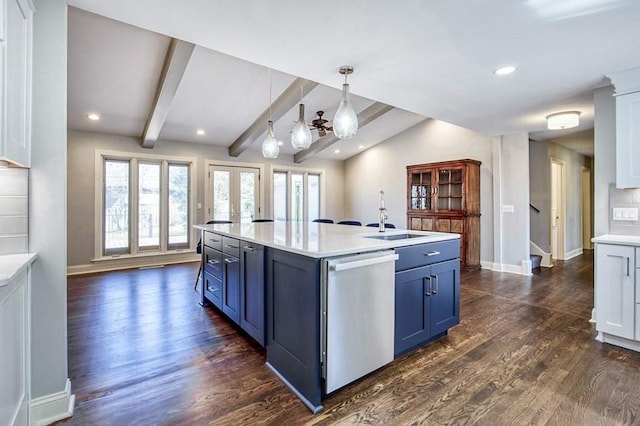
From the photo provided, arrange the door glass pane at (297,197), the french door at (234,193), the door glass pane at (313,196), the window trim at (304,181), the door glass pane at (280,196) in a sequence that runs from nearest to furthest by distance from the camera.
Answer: the french door at (234,193) < the window trim at (304,181) < the door glass pane at (280,196) < the door glass pane at (297,197) < the door glass pane at (313,196)

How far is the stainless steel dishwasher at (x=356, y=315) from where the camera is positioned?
1.73m

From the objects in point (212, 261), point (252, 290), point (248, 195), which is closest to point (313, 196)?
point (248, 195)

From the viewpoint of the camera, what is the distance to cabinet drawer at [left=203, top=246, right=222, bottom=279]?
303 cm

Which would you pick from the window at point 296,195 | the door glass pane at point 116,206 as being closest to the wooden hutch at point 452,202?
the window at point 296,195

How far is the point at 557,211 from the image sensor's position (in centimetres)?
612

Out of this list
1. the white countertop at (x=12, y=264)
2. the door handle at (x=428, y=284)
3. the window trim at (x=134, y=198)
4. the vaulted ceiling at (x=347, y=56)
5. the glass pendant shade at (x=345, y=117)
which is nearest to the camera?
the white countertop at (x=12, y=264)

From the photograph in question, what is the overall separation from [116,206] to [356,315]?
17.8 ft

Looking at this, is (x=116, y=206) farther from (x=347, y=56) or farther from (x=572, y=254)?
(x=572, y=254)

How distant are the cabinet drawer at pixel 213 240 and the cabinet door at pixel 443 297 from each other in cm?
198

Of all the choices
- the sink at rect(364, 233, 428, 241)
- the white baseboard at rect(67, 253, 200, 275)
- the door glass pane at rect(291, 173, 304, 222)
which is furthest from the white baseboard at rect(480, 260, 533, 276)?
the white baseboard at rect(67, 253, 200, 275)

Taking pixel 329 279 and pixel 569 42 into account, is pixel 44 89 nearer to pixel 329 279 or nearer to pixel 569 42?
pixel 329 279

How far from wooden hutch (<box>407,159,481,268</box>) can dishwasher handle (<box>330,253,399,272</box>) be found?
387 centimetres

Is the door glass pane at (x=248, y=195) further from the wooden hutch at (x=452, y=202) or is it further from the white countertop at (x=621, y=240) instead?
the white countertop at (x=621, y=240)

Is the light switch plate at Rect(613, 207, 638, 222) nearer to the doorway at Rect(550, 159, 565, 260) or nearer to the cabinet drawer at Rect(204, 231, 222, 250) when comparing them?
the doorway at Rect(550, 159, 565, 260)
